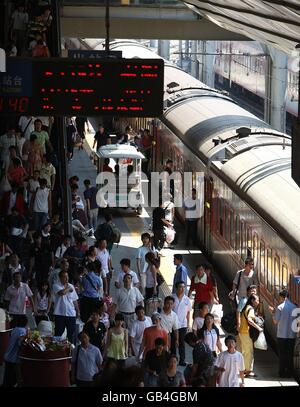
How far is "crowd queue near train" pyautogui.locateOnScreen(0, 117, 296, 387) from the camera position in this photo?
1512cm

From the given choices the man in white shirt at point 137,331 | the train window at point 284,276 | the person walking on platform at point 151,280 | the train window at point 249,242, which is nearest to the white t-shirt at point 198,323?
the man in white shirt at point 137,331

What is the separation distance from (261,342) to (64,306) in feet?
9.62

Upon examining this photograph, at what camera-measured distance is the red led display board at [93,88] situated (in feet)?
58.2

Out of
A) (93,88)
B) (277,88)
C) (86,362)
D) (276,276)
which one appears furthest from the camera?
(277,88)

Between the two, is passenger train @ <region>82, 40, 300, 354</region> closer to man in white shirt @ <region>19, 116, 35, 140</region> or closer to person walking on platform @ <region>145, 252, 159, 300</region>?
person walking on platform @ <region>145, 252, 159, 300</region>

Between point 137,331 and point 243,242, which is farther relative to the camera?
point 243,242

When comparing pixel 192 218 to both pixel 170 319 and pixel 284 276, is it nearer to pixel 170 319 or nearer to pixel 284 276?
pixel 284 276

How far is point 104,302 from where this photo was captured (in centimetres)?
1778

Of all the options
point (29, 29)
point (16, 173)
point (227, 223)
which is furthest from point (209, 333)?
point (29, 29)

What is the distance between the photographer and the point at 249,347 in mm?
18234

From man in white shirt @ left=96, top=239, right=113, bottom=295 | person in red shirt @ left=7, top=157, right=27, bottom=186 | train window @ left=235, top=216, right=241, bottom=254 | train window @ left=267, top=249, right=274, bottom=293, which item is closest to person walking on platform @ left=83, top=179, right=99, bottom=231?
person in red shirt @ left=7, top=157, right=27, bottom=186

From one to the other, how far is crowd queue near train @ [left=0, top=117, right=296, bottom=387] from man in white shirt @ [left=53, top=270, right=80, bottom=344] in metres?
0.01
